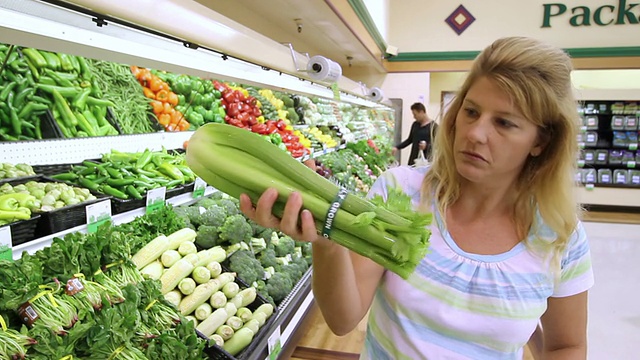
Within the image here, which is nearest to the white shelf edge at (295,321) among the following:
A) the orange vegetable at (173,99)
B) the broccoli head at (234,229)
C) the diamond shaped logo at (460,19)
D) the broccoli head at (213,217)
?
the broccoli head at (234,229)

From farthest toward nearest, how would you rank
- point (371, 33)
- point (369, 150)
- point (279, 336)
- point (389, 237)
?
point (371, 33) < point (369, 150) < point (279, 336) < point (389, 237)

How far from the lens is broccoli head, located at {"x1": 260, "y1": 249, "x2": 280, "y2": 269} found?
2503 millimetres

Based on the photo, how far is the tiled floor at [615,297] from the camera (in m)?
3.66

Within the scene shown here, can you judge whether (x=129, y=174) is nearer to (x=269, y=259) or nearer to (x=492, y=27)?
(x=269, y=259)

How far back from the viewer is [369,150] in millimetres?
5918

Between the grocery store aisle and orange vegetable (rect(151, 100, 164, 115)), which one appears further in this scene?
orange vegetable (rect(151, 100, 164, 115))

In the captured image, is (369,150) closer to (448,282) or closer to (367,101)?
(367,101)

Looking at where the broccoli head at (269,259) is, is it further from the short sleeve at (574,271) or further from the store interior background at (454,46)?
the store interior background at (454,46)

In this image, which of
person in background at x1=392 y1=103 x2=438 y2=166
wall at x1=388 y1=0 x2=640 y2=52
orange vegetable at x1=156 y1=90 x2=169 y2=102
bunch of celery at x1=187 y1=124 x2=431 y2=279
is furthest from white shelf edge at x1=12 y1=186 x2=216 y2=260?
wall at x1=388 y1=0 x2=640 y2=52

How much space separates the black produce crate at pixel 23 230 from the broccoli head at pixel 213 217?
2.94ft

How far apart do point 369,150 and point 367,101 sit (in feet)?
3.25

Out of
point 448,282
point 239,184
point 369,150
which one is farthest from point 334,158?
point 239,184

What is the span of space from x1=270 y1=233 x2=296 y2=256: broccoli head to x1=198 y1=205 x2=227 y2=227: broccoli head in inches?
18.6

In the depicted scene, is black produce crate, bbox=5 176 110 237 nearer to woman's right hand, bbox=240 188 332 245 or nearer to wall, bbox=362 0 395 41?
woman's right hand, bbox=240 188 332 245
